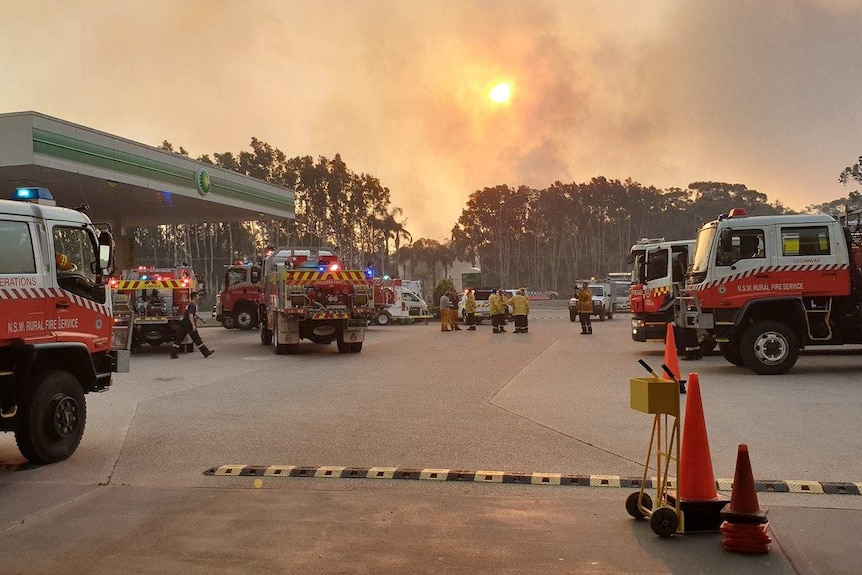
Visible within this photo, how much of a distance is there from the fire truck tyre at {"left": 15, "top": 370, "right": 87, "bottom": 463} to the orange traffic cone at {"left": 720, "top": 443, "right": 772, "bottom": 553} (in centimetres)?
620

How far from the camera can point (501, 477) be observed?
6.92 m

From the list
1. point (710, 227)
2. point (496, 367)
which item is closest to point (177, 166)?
point (496, 367)

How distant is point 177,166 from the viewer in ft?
98.4

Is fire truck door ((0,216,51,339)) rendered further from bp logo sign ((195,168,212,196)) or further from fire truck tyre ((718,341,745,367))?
bp logo sign ((195,168,212,196))

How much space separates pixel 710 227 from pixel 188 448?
1062cm

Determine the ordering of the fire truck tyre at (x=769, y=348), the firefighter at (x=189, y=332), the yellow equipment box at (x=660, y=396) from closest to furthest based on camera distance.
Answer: the yellow equipment box at (x=660, y=396) → the fire truck tyre at (x=769, y=348) → the firefighter at (x=189, y=332)

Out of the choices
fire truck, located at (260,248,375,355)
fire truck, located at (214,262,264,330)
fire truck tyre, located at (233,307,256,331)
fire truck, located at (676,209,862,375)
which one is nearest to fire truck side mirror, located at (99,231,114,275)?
fire truck, located at (676,209,862,375)

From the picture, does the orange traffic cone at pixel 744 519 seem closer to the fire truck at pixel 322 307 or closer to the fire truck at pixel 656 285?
the fire truck at pixel 656 285

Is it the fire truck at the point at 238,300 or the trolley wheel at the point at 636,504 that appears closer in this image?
the trolley wheel at the point at 636,504

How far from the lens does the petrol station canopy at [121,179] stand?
22422 mm

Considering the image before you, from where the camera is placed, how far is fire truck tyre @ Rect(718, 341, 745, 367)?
1490 centimetres

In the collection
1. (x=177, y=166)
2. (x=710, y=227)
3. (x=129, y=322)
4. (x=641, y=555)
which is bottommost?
(x=641, y=555)

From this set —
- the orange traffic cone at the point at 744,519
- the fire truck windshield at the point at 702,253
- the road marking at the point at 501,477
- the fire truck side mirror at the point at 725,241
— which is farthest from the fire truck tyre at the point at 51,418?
the fire truck side mirror at the point at 725,241

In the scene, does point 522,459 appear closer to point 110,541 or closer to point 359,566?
point 359,566
